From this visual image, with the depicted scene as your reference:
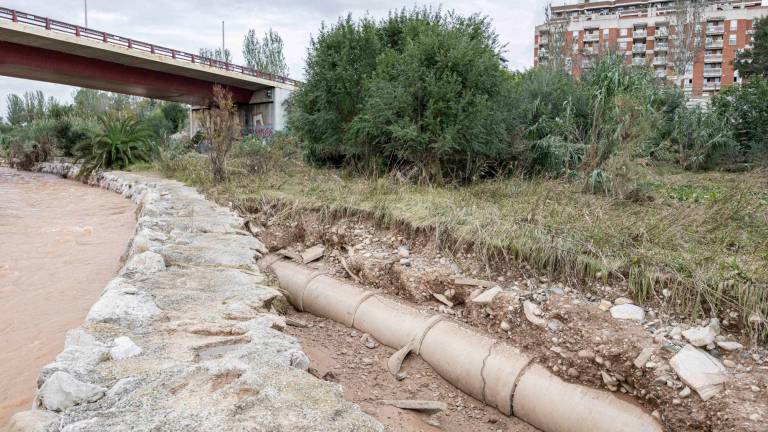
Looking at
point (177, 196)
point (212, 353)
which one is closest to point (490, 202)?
point (212, 353)

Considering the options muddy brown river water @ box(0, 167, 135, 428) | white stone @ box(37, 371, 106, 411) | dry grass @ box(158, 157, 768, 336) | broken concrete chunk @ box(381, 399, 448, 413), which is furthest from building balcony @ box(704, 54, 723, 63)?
white stone @ box(37, 371, 106, 411)

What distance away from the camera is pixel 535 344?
2982mm

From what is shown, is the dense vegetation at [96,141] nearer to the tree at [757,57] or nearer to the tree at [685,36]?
the tree at [757,57]

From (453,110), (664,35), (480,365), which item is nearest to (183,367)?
(480,365)

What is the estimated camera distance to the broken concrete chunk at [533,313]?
120 inches

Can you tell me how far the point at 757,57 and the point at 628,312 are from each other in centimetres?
3026

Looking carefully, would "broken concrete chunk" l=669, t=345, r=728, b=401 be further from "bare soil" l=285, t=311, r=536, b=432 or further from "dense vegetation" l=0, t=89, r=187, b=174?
"dense vegetation" l=0, t=89, r=187, b=174

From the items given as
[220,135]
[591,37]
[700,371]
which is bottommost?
[700,371]

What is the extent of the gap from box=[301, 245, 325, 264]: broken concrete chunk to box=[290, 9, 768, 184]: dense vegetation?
2522 mm

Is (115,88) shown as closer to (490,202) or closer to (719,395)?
(490,202)

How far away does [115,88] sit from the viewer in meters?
20.1

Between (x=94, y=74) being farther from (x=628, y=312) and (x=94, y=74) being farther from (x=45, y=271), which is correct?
(x=628, y=312)

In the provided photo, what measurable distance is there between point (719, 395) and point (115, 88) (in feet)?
73.7

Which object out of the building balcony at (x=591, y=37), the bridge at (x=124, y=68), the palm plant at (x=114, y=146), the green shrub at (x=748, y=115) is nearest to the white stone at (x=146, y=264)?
the bridge at (x=124, y=68)
